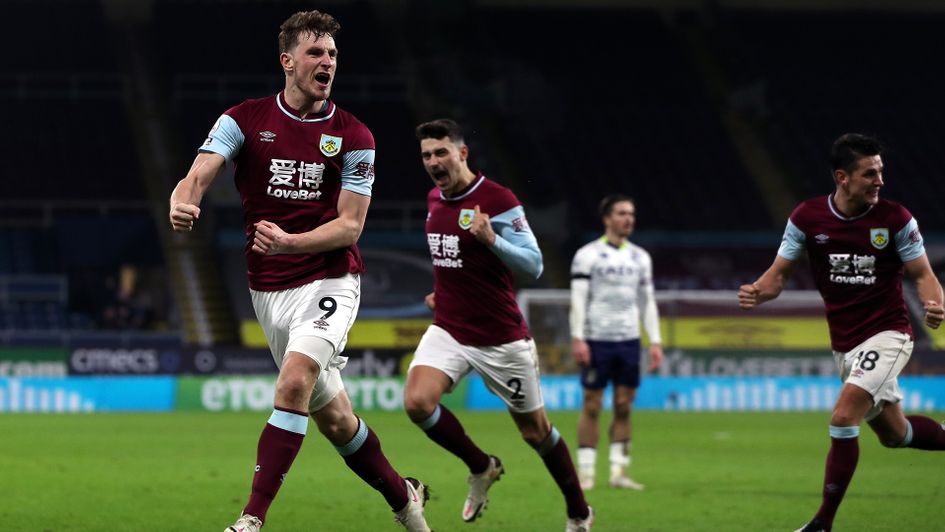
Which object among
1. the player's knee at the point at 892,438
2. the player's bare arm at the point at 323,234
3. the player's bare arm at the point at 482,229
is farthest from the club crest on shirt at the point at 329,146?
the player's knee at the point at 892,438

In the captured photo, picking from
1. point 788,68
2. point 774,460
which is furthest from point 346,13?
point 774,460

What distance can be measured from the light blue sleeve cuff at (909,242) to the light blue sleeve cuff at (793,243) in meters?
0.55

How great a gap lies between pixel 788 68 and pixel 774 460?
85.0ft

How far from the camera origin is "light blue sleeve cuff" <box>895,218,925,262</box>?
818 centimetres

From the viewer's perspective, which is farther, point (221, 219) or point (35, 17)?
point (35, 17)

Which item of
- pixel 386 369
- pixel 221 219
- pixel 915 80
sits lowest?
pixel 386 369

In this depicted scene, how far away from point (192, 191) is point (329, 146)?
28.6 inches

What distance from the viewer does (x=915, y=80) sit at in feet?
125

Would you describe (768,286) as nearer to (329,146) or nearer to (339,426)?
(339,426)

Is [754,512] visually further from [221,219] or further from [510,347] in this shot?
[221,219]

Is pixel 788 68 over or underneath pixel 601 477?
over

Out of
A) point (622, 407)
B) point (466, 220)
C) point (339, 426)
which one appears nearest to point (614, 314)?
point (622, 407)

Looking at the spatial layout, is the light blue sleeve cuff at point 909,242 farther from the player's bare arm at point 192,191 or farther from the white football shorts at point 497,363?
the player's bare arm at point 192,191

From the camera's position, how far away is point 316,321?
21.9 ft
